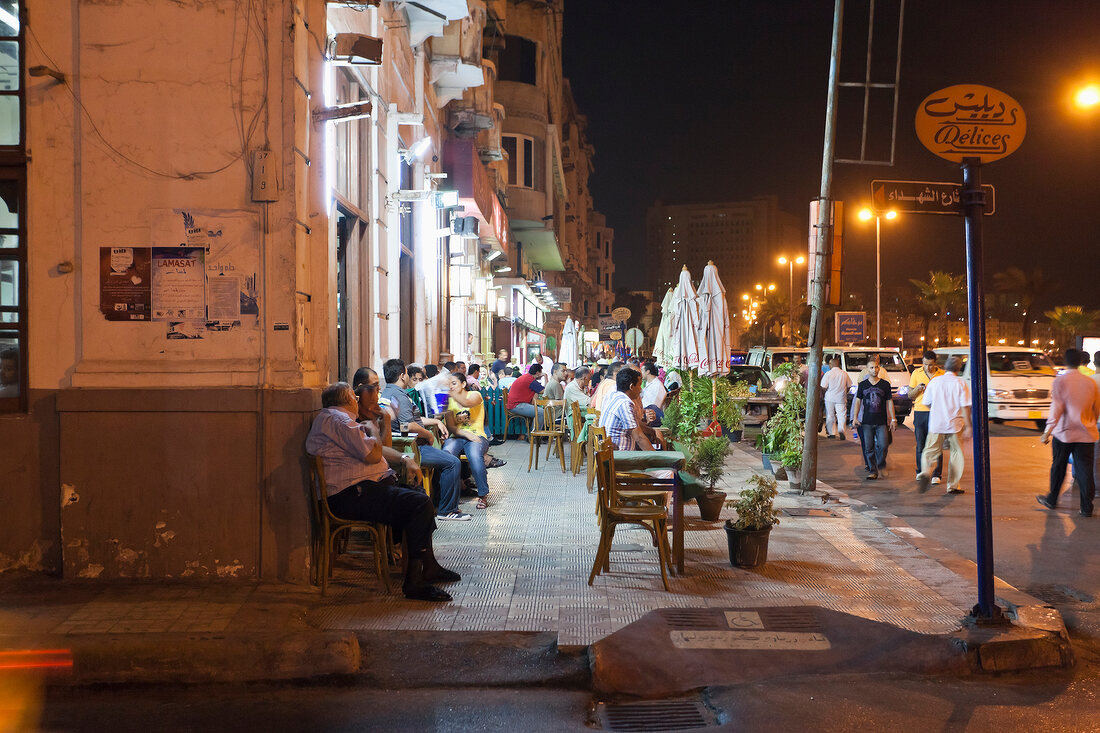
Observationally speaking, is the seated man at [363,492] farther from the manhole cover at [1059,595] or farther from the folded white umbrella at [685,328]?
the folded white umbrella at [685,328]

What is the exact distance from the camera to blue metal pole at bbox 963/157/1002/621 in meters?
5.43

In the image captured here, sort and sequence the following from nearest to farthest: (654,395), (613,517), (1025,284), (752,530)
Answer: (613,517) → (752,530) → (654,395) → (1025,284)

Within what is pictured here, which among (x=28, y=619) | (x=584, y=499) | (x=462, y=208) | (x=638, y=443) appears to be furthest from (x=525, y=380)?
(x=28, y=619)

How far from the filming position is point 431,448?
29.2ft

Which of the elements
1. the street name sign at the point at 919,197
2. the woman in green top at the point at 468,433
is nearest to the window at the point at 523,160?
the woman in green top at the point at 468,433

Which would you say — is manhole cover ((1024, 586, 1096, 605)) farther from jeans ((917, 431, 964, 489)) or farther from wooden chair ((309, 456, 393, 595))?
wooden chair ((309, 456, 393, 595))

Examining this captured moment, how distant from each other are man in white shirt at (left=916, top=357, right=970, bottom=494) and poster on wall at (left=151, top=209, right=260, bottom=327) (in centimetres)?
865

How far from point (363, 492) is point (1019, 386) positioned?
65.5 feet

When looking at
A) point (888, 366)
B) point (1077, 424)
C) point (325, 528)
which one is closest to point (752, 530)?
point (325, 528)

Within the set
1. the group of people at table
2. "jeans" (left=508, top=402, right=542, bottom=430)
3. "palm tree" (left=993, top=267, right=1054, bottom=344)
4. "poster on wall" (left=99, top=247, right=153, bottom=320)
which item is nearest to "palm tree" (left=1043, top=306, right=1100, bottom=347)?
"palm tree" (left=993, top=267, right=1054, bottom=344)

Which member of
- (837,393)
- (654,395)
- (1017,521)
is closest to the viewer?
(1017,521)

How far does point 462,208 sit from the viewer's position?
1802cm

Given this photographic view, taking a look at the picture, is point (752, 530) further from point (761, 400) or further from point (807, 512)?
point (761, 400)

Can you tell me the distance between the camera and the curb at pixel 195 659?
483 centimetres
